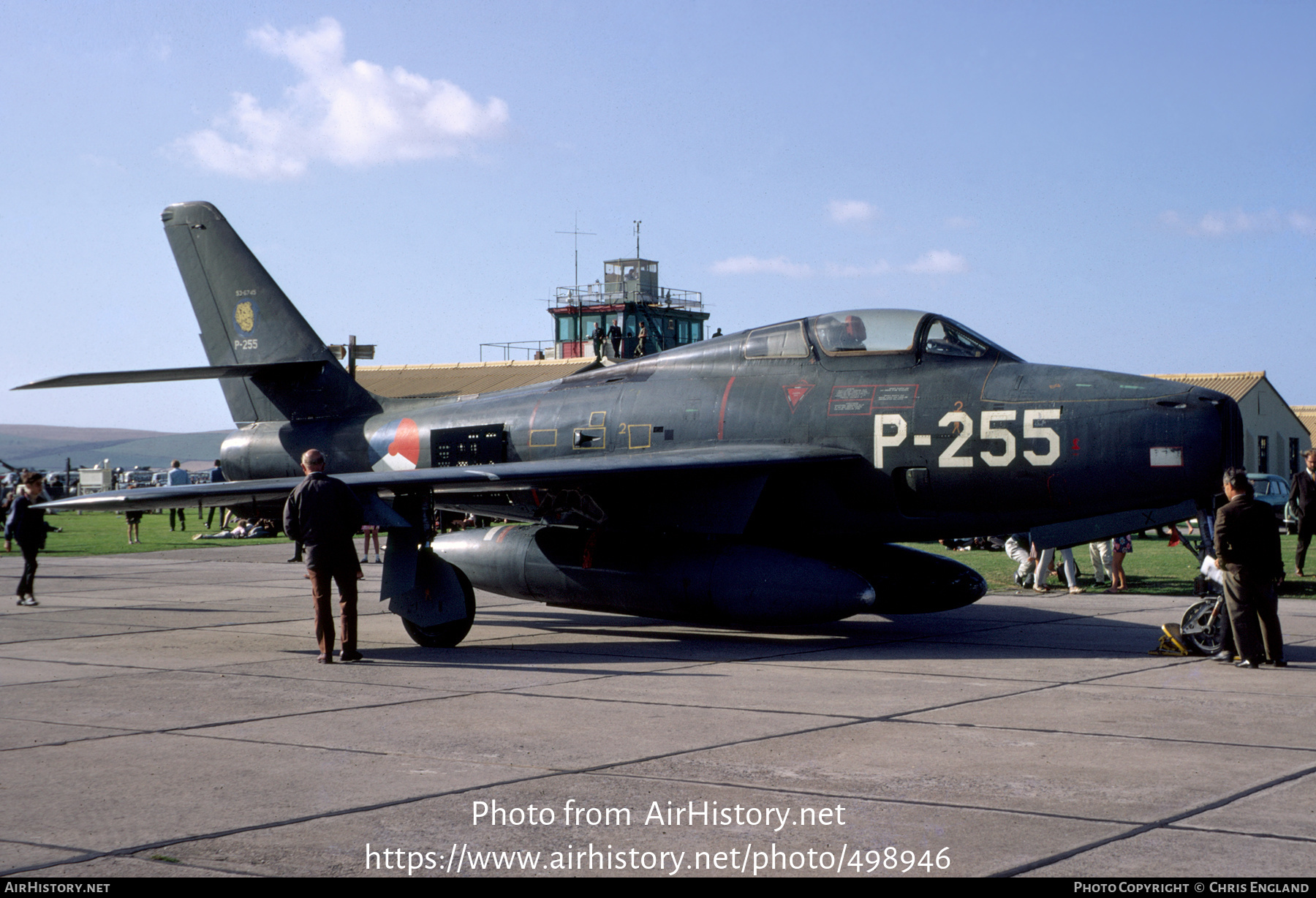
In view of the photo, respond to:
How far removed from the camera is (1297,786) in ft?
19.8

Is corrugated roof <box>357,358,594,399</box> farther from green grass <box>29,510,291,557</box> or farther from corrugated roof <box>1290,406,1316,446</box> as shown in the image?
corrugated roof <box>1290,406,1316,446</box>

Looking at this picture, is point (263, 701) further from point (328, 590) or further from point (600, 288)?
point (600, 288)

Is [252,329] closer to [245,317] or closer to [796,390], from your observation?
[245,317]

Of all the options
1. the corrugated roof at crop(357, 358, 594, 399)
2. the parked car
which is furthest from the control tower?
the parked car

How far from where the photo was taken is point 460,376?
2181 inches

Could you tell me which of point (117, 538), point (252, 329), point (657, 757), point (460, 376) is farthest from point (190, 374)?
point (460, 376)

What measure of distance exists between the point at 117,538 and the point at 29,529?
62.6 ft

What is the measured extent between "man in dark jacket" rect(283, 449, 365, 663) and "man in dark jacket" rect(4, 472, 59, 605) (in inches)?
239

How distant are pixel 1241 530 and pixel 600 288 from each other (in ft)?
218

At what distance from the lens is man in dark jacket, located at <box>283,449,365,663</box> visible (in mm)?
10898

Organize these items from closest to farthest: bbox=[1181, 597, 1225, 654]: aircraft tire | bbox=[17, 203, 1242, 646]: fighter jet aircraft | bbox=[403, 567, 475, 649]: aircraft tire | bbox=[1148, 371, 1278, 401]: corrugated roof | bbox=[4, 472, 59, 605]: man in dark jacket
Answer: bbox=[1181, 597, 1225, 654]: aircraft tire → bbox=[17, 203, 1242, 646]: fighter jet aircraft → bbox=[403, 567, 475, 649]: aircraft tire → bbox=[4, 472, 59, 605]: man in dark jacket → bbox=[1148, 371, 1278, 401]: corrugated roof

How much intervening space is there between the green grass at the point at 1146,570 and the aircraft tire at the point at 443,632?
582 centimetres

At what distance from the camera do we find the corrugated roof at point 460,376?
5212 centimetres

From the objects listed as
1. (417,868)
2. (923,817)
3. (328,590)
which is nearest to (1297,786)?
(923,817)
